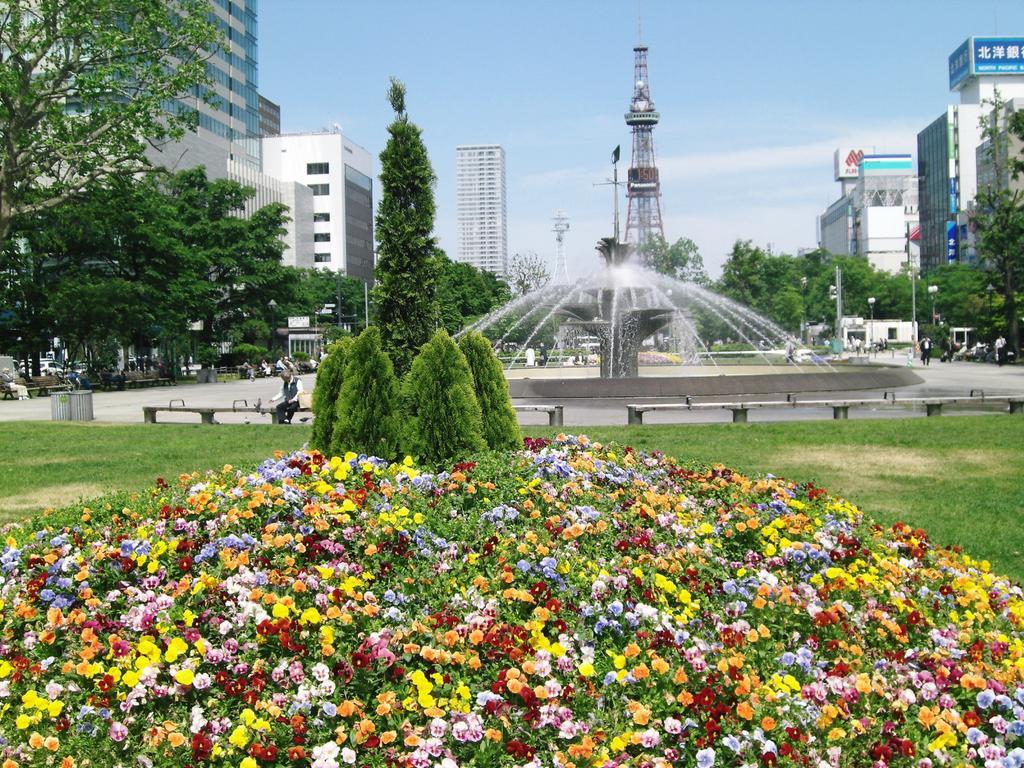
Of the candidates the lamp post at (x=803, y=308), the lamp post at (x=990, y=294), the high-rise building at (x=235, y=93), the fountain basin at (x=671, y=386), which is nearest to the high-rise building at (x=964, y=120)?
the lamp post at (x=803, y=308)

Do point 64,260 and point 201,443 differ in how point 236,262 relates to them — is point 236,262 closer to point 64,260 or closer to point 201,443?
point 64,260

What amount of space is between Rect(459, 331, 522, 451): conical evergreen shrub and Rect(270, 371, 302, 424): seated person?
12953mm

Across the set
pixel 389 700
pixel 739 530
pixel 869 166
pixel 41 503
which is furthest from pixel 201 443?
pixel 869 166

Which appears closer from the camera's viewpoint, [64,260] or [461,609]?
[461,609]

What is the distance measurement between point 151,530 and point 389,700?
245 centimetres

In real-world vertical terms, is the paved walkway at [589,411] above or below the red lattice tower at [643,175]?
below

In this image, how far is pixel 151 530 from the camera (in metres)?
5.78

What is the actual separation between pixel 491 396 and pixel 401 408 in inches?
31.4

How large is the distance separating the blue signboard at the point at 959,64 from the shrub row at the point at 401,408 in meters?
146

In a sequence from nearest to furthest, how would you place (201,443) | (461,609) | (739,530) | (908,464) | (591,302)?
(461,609)
(739,530)
(908,464)
(201,443)
(591,302)

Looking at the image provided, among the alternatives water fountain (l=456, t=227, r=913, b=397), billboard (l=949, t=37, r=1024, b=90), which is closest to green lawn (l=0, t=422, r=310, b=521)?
→ water fountain (l=456, t=227, r=913, b=397)

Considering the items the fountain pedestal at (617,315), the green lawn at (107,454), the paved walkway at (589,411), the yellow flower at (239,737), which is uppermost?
the fountain pedestal at (617,315)

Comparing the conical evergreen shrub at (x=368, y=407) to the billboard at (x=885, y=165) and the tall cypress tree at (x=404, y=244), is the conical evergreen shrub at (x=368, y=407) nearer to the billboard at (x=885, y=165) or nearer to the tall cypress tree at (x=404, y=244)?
the tall cypress tree at (x=404, y=244)

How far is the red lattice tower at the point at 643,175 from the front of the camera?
115875 mm
